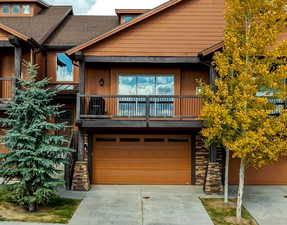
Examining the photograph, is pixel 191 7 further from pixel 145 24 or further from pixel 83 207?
pixel 83 207

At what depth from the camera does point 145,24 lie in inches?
486

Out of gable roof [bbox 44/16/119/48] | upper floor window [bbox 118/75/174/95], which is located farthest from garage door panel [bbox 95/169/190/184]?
gable roof [bbox 44/16/119/48]

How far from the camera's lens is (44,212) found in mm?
9094

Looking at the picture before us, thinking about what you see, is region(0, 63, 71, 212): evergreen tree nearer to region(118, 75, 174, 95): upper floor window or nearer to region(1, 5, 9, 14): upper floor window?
region(118, 75, 174, 95): upper floor window

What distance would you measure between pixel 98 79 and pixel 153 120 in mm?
3378

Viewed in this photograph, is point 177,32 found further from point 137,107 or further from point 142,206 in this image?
point 142,206

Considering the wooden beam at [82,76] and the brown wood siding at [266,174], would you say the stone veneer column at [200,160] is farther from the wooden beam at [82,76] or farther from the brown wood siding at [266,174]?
the wooden beam at [82,76]

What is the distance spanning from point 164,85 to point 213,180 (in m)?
4.53

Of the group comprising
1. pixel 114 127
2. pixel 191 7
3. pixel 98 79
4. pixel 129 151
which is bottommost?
pixel 129 151

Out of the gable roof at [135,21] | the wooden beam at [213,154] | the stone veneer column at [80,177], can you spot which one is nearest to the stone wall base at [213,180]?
the wooden beam at [213,154]

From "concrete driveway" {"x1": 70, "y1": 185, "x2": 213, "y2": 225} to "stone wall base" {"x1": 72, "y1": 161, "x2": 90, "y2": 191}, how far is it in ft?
1.29

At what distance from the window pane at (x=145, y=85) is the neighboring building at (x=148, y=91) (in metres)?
0.04

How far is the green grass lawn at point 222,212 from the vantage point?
8.71 metres

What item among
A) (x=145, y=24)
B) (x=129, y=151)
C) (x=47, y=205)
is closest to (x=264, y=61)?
(x=145, y=24)
